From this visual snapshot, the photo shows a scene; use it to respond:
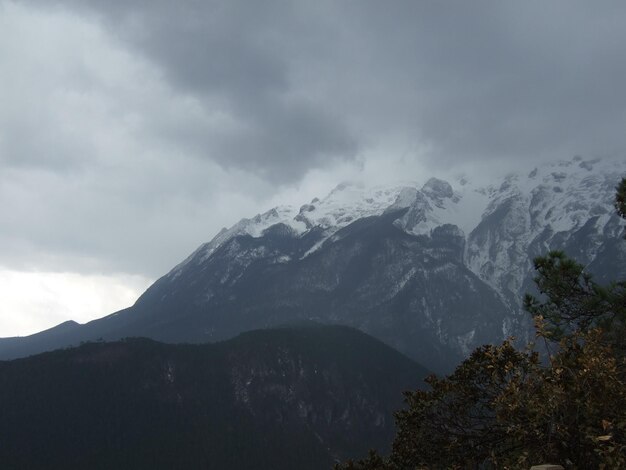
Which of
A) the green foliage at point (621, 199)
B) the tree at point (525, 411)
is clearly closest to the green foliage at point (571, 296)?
the tree at point (525, 411)

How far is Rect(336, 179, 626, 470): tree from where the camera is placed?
16641 mm

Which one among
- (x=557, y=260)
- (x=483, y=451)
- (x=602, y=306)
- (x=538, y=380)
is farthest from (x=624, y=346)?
(x=538, y=380)

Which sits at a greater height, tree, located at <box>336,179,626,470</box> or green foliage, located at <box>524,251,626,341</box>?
green foliage, located at <box>524,251,626,341</box>

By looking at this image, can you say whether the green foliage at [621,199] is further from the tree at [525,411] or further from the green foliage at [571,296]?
the tree at [525,411]

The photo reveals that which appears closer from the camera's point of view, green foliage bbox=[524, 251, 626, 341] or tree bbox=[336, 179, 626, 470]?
tree bbox=[336, 179, 626, 470]

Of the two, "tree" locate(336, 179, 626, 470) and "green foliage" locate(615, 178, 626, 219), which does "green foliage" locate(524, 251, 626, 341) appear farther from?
"green foliage" locate(615, 178, 626, 219)

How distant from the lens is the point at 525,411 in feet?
58.1

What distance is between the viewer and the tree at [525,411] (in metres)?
16.6

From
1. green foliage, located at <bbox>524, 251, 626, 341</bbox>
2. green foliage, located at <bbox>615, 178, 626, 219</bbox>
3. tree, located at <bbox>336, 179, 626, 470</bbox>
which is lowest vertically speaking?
tree, located at <bbox>336, 179, 626, 470</bbox>

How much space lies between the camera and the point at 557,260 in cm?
3706

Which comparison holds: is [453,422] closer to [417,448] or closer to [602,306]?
[417,448]

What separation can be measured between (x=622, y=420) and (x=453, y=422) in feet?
28.2

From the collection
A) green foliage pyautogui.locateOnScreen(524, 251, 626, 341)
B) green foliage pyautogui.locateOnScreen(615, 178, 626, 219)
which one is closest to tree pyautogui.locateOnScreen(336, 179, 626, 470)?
green foliage pyautogui.locateOnScreen(524, 251, 626, 341)

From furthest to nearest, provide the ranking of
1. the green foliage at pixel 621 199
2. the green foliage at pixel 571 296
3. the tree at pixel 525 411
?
the green foliage at pixel 621 199 < the green foliage at pixel 571 296 < the tree at pixel 525 411
